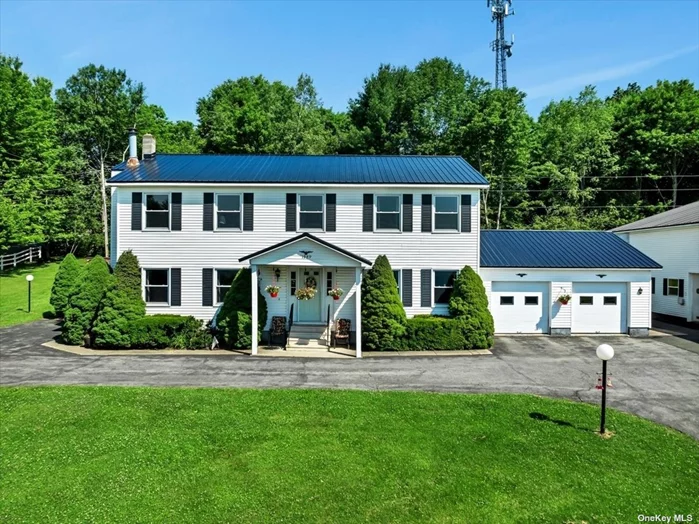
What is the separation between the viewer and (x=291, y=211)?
17.6 meters

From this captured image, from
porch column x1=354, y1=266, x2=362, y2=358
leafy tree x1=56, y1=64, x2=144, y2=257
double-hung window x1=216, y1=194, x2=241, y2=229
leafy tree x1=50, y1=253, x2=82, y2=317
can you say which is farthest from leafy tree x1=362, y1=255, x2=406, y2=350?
leafy tree x1=56, y1=64, x2=144, y2=257

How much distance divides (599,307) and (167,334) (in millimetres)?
18573

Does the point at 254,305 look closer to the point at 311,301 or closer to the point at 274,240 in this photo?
the point at 311,301

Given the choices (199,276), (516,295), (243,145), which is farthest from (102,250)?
(516,295)

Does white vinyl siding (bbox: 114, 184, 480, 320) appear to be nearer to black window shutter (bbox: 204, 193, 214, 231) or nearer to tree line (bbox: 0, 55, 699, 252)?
black window shutter (bbox: 204, 193, 214, 231)

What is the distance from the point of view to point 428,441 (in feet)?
26.4

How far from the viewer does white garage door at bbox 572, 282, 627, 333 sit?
60.7 feet

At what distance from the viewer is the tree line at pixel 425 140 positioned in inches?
1352

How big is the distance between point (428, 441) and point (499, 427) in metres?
1.76

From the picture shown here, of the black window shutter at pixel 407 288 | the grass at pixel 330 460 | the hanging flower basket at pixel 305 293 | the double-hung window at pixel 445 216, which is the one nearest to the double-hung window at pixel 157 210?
the hanging flower basket at pixel 305 293

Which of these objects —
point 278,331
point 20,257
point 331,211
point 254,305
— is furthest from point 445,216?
point 20,257

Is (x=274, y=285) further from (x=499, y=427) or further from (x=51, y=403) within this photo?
(x=499, y=427)

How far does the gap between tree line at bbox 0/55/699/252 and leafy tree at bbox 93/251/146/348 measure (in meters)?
21.6

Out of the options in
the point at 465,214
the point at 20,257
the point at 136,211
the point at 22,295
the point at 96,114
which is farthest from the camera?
the point at 96,114
